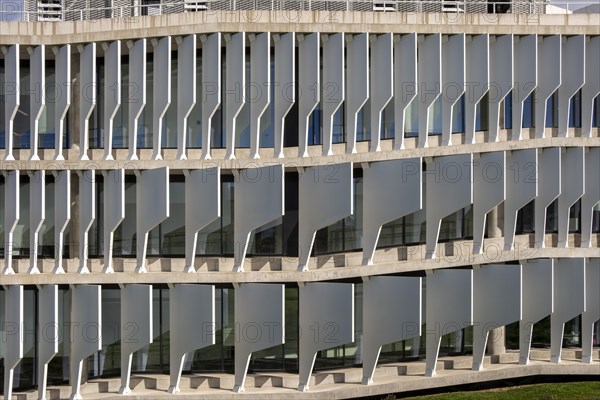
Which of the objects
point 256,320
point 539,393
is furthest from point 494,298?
point 256,320

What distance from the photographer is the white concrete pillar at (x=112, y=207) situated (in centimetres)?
3475

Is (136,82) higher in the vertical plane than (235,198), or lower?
higher

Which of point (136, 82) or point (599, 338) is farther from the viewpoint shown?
point (599, 338)

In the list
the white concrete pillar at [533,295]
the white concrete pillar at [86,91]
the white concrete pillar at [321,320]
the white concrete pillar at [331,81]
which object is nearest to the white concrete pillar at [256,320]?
the white concrete pillar at [321,320]

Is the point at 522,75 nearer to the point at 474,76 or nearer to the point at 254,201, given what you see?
the point at 474,76

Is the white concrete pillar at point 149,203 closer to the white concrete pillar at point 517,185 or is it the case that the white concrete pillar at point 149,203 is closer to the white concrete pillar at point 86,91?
the white concrete pillar at point 86,91

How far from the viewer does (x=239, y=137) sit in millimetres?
36000

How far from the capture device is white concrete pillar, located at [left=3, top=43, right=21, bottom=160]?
114ft

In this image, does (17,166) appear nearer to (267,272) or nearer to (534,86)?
(267,272)

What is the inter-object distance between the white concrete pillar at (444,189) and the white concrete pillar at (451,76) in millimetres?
795

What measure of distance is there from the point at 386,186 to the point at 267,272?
4.48 metres

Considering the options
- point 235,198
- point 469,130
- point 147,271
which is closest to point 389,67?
point 469,130

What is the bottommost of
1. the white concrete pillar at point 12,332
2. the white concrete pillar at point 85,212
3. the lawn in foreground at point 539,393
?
the lawn in foreground at point 539,393

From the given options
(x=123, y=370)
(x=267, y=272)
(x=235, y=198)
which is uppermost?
(x=235, y=198)
